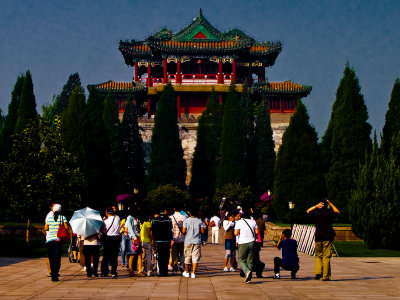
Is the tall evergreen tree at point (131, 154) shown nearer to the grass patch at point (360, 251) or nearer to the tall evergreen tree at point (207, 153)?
the tall evergreen tree at point (207, 153)

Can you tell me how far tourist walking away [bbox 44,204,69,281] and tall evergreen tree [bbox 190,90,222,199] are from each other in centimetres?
3769

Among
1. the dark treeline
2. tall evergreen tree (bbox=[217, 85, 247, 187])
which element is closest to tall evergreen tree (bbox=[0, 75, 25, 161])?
the dark treeline

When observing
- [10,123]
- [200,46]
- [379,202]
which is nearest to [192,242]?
[379,202]

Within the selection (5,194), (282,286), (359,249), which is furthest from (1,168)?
(282,286)

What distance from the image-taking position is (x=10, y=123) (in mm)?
46875

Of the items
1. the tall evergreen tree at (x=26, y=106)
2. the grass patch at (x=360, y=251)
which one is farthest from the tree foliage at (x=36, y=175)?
the tall evergreen tree at (x=26, y=106)

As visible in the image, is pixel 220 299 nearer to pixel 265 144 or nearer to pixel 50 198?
pixel 50 198

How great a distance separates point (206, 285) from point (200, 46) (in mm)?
52229

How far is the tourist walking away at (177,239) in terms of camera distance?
1670 centimetres

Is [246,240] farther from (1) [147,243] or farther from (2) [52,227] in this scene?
(2) [52,227]

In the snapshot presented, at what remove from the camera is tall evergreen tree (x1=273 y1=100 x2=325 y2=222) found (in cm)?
3838

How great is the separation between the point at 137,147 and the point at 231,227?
36197 mm

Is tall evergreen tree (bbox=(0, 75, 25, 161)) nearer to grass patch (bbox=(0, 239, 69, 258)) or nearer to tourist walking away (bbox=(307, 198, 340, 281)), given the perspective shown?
grass patch (bbox=(0, 239, 69, 258))

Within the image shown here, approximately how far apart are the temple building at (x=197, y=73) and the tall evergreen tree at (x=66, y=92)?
8.16 feet
